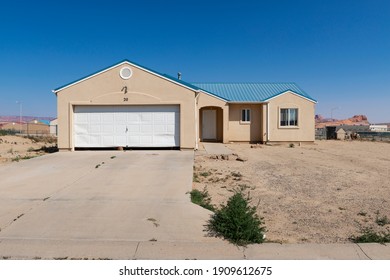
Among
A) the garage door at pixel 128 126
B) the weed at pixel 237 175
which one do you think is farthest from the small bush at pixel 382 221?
the garage door at pixel 128 126

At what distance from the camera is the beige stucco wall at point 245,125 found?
22.1 m

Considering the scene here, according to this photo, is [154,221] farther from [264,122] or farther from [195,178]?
[264,122]

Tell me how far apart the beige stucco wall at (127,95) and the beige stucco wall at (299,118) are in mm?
7868

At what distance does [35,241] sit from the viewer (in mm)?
4797

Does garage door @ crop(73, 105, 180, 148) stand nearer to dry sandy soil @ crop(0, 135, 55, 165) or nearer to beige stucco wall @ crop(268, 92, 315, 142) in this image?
dry sandy soil @ crop(0, 135, 55, 165)

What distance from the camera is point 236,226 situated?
502 cm

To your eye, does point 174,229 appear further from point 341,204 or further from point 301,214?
point 341,204

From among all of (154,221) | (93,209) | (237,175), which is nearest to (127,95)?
(237,175)

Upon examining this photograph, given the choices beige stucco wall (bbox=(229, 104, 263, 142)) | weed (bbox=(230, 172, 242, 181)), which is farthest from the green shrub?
beige stucco wall (bbox=(229, 104, 263, 142))

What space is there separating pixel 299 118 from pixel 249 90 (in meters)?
4.61

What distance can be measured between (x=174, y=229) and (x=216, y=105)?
16.4m

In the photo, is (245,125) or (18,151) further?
(245,125)

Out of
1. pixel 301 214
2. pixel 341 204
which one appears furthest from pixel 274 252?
pixel 341 204

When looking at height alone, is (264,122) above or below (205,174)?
above
